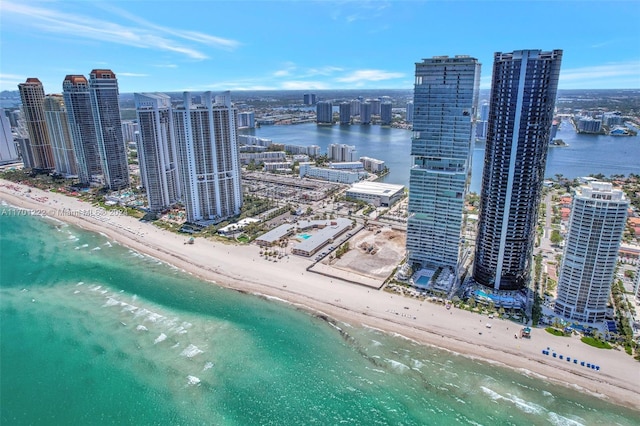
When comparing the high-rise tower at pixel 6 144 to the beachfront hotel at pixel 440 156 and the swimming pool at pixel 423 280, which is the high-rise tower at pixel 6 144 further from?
the swimming pool at pixel 423 280

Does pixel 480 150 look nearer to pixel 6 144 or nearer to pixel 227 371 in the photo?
pixel 227 371

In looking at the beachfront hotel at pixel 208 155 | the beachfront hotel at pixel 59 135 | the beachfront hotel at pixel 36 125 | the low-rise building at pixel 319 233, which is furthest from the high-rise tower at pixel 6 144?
the low-rise building at pixel 319 233

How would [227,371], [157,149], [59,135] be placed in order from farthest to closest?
[59,135] < [157,149] < [227,371]

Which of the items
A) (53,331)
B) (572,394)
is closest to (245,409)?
(53,331)

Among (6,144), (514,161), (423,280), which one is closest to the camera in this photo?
(514,161)

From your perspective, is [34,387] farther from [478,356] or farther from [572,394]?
[572,394]

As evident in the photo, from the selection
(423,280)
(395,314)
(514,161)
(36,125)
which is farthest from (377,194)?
(36,125)
